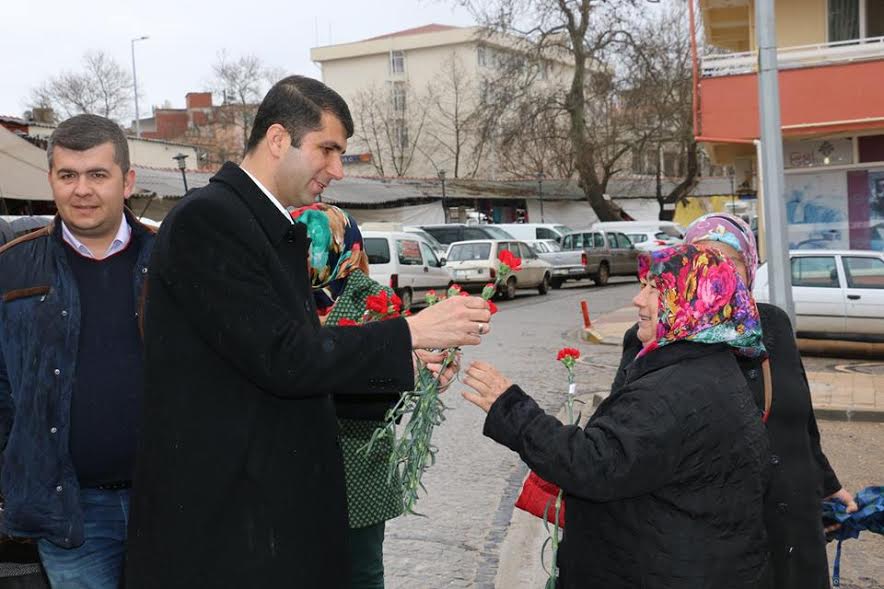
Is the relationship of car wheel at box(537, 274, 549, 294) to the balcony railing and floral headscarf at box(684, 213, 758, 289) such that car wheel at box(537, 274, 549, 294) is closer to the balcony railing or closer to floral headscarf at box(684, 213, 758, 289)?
the balcony railing

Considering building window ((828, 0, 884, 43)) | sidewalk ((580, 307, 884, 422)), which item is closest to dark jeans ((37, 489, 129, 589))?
sidewalk ((580, 307, 884, 422))

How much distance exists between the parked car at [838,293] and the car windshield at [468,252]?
11052 mm

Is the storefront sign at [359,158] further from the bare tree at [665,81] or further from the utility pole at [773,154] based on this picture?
the utility pole at [773,154]

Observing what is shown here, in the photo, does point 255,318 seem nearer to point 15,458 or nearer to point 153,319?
point 153,319

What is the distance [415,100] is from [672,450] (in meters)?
68.0

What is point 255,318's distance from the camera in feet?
7.15

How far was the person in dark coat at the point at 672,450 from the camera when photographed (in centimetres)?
259

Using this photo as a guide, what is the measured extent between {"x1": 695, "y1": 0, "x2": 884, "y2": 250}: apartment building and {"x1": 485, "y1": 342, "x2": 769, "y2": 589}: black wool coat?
1642cm

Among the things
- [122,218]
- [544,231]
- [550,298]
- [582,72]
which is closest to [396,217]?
[544,231]

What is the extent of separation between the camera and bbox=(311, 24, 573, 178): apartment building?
218 feet

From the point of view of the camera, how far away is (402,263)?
2161cm

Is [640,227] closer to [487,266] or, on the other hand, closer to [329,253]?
[487,266]

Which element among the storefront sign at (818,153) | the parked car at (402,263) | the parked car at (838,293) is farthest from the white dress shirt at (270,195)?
the storefront sign at (818,153)

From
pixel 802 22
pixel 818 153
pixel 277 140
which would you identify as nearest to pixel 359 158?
pixel 802 22
